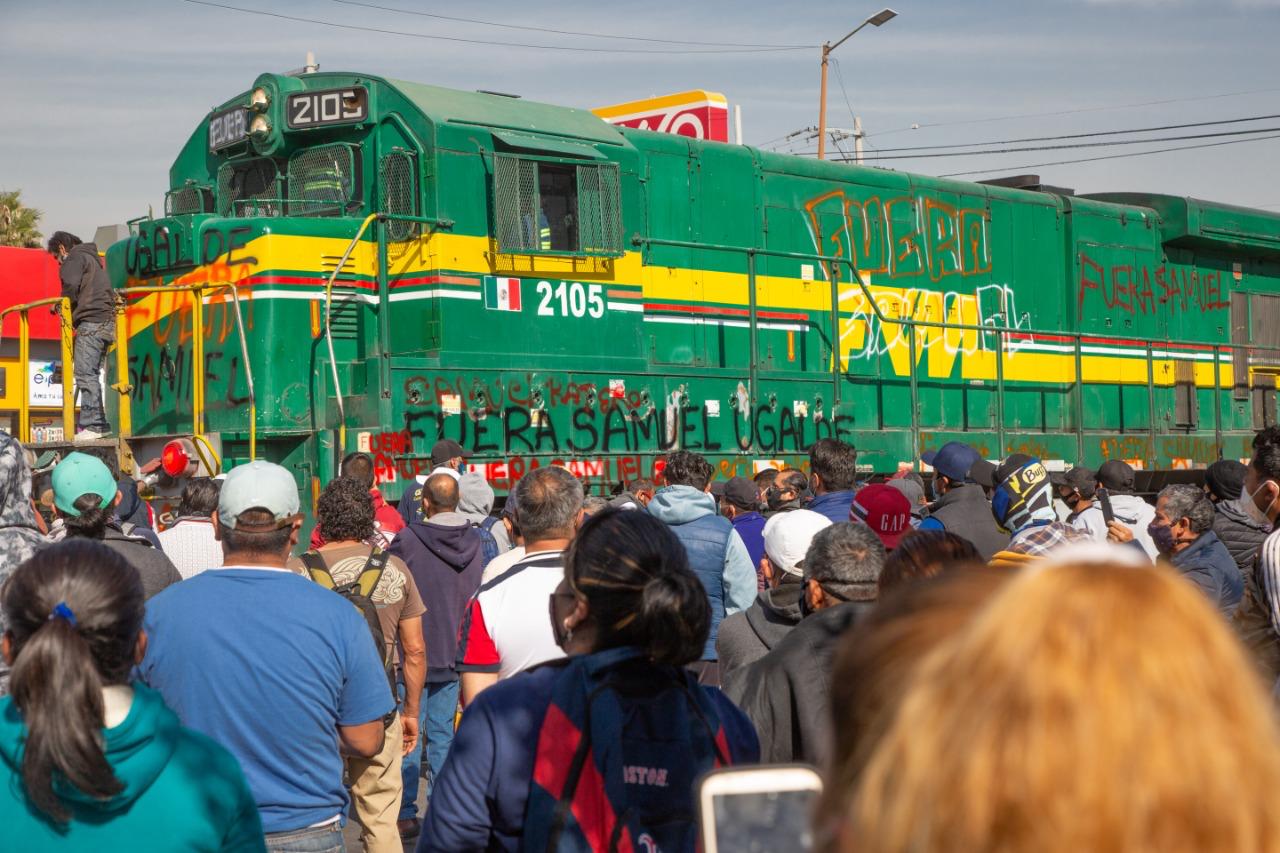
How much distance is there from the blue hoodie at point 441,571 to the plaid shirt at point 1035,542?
3107 mm

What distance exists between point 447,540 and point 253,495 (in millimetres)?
3334

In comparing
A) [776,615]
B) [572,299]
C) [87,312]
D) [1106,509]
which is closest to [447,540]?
[776,615]

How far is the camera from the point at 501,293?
10.6 meters

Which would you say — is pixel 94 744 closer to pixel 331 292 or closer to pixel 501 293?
pixel 331 292

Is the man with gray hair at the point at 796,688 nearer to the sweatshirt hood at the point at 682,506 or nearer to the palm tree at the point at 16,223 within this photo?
the sweatshirt hood at the point at 682,506

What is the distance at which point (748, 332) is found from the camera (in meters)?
12.8

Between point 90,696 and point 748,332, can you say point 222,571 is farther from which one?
point 748,332

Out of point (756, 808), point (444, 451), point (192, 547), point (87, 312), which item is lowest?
point (756, 808)

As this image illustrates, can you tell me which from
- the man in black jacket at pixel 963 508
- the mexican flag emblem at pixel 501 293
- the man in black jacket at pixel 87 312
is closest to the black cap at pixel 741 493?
the man in black jacket at pixel 963 508

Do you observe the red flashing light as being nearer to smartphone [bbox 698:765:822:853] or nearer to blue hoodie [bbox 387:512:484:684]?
blue hoodie [bbox 387:512:484:684]

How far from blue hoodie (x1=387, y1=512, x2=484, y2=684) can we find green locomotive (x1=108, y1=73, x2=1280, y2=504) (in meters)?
2.46

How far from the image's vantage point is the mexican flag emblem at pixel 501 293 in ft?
34.5

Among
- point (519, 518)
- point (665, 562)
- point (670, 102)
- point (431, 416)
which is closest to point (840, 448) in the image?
point (519, 518)

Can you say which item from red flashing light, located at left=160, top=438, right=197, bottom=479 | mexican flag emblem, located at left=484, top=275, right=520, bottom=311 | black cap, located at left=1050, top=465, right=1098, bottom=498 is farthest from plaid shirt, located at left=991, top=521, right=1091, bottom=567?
Answer: mexican flag emblem, located at left=484, top=275, right=520, bottom=311
